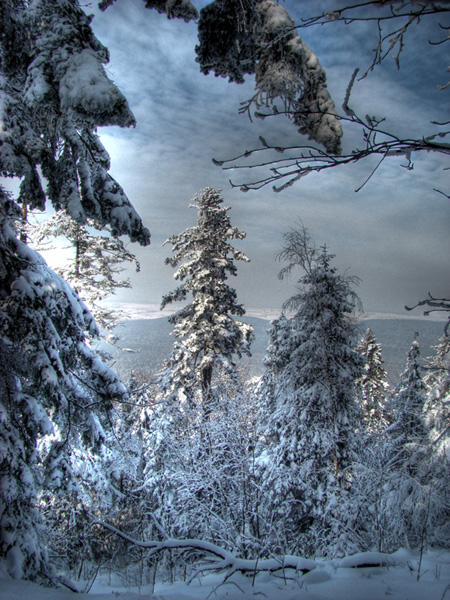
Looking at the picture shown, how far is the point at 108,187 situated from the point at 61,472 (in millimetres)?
4257

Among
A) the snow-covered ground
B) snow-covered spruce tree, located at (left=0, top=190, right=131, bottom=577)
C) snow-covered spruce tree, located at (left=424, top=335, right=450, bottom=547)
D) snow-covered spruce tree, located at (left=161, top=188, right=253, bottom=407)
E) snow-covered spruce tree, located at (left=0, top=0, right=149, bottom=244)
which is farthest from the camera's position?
snow-covered spruce tree, located at (left=161, top=188, right=253, bottom=407)

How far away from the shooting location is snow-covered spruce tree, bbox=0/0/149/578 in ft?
10.00

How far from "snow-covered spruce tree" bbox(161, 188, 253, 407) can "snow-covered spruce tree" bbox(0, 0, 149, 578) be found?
9.17 m

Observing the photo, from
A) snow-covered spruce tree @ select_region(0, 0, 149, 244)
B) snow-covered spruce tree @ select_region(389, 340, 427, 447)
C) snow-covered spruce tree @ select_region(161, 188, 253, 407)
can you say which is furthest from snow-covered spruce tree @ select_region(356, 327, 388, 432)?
snow-covered spruce tree @ select_region(0, 0, 149, 244)

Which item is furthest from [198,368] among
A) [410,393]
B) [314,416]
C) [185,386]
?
[410,393]

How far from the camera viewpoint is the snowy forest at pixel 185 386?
9.30 feet

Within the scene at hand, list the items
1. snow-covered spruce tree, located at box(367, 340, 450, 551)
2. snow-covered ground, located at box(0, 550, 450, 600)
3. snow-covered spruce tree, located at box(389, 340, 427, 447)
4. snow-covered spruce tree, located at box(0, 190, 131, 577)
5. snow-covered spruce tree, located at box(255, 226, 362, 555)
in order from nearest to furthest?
snow-covered ground, located at box(0, 550, 450, 600) → snow-covered spruce tree, located at box(0, 190, 131, 577) → snow-covered spruce tree, located at box(367, 340, 450, 551) → snow-covered spruce tree, located at box(255, 226, 362, 555) → snow-covered spruce tree, located at box(389, 340, 427, 447)

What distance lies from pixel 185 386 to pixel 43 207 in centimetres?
1039

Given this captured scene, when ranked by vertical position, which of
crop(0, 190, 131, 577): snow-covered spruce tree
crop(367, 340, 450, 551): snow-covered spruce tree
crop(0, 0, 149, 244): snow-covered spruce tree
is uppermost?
crop(0, 0, 149, 244): snow-covered spruce tree

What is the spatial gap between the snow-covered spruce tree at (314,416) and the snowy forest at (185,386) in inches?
2.7

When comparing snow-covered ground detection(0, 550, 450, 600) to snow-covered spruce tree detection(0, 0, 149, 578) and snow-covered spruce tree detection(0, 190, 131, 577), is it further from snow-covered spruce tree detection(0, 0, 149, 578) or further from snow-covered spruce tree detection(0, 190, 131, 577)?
snow-covered spruce tree detection(0, 0, 149, 578)

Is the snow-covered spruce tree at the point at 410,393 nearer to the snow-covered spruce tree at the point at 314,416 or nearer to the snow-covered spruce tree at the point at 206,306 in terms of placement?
the snow-covered spruce tree at the point at 314,416

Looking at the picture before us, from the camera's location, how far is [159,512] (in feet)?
35.4

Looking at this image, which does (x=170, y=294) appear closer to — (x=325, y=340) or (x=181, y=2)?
(x=325, y=340)
